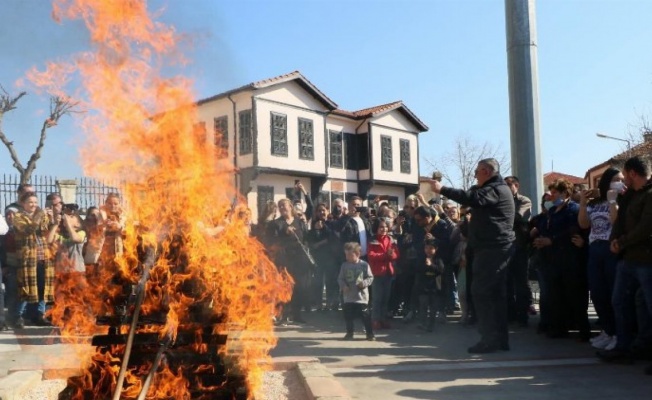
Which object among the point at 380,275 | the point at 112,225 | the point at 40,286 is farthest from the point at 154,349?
the point at 40,286

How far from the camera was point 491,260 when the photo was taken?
23.6 feet

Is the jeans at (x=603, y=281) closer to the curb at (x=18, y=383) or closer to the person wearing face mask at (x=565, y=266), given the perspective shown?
the person wearing face mask at (x=565, y=266)

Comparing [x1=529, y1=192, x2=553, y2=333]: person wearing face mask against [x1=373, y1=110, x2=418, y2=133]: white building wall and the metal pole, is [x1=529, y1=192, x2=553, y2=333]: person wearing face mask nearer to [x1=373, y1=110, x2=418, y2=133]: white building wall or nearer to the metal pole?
the metal pole

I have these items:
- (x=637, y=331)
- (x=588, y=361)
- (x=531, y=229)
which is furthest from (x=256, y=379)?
(x=531, y=229)

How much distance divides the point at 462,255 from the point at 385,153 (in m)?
25.6

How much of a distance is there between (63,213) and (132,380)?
5.98 meters

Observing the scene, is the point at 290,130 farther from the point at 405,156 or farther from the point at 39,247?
the point at 39,247

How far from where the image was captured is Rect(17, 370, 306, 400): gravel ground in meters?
5.14

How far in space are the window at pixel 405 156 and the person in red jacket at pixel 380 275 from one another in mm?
26945

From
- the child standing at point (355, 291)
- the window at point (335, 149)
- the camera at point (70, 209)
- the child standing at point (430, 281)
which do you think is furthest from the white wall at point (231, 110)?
the child standing at point (355, 291)

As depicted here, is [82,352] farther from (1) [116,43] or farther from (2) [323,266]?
(2) [323,266]

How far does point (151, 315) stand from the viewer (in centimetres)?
476

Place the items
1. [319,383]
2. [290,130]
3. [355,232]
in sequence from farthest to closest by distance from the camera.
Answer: [290,130], [355,232], [319,383]

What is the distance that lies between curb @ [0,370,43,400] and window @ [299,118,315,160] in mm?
24652
